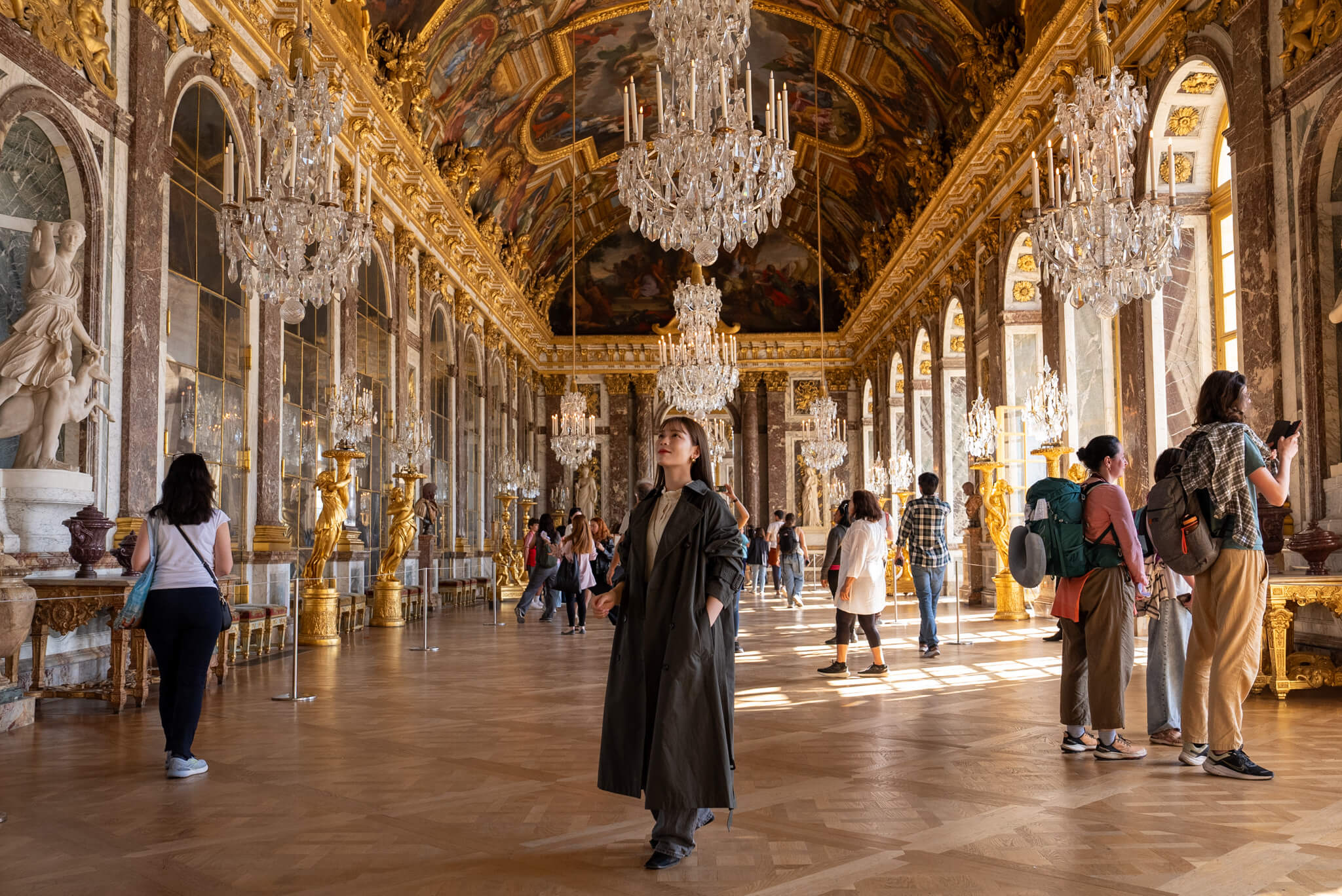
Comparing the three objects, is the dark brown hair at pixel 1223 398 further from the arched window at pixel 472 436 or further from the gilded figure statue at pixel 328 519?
the arched window at pixel 472 436

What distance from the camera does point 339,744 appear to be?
216 inches

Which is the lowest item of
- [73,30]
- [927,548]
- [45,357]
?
[927,548]

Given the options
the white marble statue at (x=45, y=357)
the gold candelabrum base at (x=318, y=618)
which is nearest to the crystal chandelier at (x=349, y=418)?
the gold candelabrum base at (x=318, y=618)

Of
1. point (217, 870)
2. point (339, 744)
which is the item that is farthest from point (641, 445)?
point (217, 870)

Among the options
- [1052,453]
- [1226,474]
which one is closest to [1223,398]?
[1226,474]

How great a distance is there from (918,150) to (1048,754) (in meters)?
16.7

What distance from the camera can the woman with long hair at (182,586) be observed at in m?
4.93

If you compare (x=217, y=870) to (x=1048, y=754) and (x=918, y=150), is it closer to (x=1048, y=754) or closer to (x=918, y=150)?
(x=1048, y=754)

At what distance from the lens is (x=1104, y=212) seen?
751 cm

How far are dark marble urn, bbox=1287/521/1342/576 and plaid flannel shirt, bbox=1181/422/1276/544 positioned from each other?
3.15 metres

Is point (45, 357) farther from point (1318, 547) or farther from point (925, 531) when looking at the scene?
point (1318, 547)

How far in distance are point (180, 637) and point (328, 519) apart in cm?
624

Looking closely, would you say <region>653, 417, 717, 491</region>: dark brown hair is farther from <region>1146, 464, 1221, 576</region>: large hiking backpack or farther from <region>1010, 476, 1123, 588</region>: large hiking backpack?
<region>1146, 464, 1221, 576</region>: large hiking backpack

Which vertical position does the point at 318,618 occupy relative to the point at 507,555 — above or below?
below
